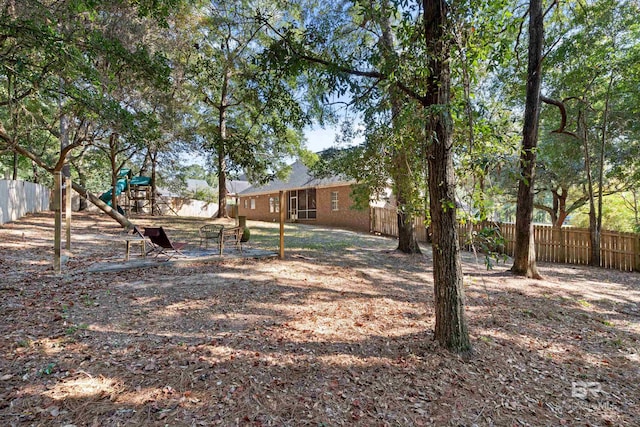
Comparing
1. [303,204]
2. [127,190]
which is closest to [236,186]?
[303,204]

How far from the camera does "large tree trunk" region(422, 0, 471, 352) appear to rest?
3.42 m

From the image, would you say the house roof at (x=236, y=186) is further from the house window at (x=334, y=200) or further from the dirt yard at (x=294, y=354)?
the dirt yard at (x=294, y=354)

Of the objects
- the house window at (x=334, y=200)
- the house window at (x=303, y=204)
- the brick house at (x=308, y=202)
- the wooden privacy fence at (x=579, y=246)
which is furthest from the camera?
the house window at (x=303, y=204)

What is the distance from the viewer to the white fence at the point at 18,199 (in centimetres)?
1220

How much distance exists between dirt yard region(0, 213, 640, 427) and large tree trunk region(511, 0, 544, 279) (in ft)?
3.88

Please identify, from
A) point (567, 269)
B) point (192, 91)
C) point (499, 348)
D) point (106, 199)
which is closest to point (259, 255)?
point (499, 348)

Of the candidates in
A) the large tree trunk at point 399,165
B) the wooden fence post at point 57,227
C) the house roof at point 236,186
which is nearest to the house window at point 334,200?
the large tree trunk at point 399,165

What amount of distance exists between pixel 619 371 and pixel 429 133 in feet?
11.4

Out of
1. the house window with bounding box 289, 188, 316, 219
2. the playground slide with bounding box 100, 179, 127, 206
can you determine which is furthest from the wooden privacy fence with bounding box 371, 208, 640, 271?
the playground slide with bounding box 100, 179, 127, 206

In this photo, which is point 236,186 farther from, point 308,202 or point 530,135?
point 530,135

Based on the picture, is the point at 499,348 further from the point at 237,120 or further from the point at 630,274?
the point at 237,120

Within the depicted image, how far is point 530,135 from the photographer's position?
7.03 metres

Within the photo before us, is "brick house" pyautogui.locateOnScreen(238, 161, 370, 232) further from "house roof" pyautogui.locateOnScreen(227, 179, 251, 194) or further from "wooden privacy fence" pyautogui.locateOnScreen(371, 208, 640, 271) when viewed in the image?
"house roof" pyautogui.locateOnScreen(227, 179, 251, 194)

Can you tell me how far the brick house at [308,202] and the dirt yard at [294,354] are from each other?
11188mm
